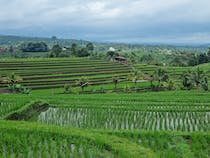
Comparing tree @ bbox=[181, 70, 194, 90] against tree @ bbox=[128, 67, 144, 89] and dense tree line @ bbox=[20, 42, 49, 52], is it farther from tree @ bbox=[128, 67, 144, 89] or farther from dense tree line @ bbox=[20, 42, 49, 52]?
dense tree line @ bbox=[20, 42, 49, 52]

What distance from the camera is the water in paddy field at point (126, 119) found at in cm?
1370

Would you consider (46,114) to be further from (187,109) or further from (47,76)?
(47,76)

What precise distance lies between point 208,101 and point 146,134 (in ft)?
40.1

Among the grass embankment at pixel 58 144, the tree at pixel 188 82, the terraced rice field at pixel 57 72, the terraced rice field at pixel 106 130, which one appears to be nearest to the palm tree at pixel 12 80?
the terraced rice field at pixel 57 72

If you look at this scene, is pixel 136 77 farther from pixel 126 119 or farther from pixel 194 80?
pixel 126 119

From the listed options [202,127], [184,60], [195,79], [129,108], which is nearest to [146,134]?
[202,127]

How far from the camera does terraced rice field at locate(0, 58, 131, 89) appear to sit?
1350 inches

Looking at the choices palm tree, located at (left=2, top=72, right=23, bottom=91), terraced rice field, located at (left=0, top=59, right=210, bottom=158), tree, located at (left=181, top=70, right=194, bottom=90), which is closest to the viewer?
terraced rice field, located at (left=0, top=59, right=210, bottom=158)

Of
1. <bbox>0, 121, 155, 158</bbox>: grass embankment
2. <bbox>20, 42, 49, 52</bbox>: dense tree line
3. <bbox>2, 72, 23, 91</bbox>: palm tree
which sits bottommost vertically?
<bbox>2, 72, 23, 91</bbox>: palm tree

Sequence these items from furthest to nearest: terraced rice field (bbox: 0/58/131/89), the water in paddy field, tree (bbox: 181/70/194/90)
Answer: terraced rice field (bbox: 0/58/131/89)
tree (bbox: 181/70/194/90)
the water in paddy field

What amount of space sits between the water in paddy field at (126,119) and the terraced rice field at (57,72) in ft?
54.6

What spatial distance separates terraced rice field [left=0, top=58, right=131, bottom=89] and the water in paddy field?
16.6 meters

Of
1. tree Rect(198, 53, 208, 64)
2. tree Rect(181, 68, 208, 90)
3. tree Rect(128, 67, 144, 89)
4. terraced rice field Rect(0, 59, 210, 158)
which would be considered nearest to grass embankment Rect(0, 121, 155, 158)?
terraced rice field Rect(0, 59, 210, 158)

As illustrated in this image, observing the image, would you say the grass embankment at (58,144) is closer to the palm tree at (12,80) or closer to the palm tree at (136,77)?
the palm tree at (12,80)
